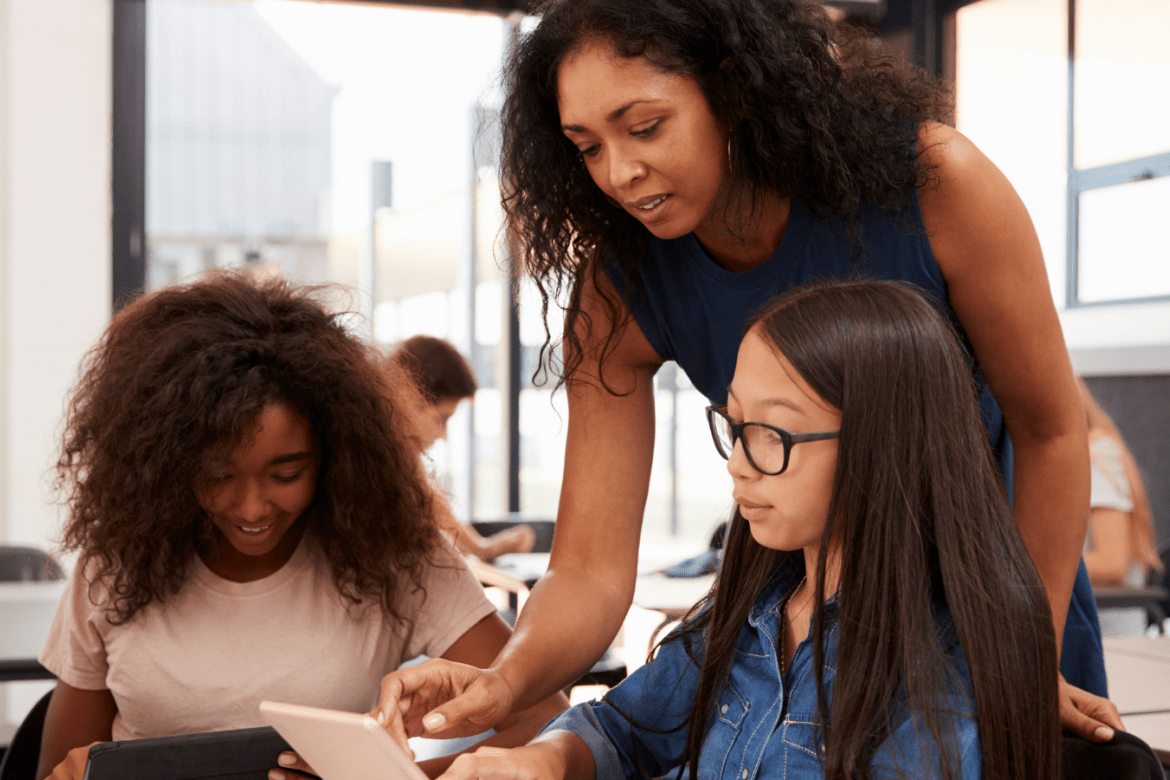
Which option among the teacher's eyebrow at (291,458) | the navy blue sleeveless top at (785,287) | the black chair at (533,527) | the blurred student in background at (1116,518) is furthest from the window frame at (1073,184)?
the teacher's eyebrow at (291,458)

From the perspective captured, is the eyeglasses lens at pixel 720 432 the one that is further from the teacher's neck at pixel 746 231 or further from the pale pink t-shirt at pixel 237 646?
the pale pink t-shirt at pixel 237 646

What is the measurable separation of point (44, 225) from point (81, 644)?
2.77 meters

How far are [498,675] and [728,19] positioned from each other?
0.70m

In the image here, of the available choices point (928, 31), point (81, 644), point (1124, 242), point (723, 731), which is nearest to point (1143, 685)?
point (723, 731)

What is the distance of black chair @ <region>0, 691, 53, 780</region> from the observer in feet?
4.90

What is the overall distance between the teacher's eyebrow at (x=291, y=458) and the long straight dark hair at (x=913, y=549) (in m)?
0.72

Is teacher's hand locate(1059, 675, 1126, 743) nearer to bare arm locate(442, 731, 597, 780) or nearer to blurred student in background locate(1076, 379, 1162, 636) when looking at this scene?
bare arm locate(442, 731, 597, 780)

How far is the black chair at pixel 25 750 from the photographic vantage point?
4.90 feet

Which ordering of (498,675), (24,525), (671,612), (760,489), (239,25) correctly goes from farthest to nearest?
1. (239,25)
2. (24,525)
3. (671,612)
4. (498,675)
5. (760,489)

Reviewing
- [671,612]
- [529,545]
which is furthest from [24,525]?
[671,612]

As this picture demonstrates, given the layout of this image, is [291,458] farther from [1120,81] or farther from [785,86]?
[1120,81]

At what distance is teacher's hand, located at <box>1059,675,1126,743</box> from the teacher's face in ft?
1.95

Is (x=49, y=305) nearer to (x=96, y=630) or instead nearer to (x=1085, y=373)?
(x=96, y=630)

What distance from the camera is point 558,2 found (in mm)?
1174
